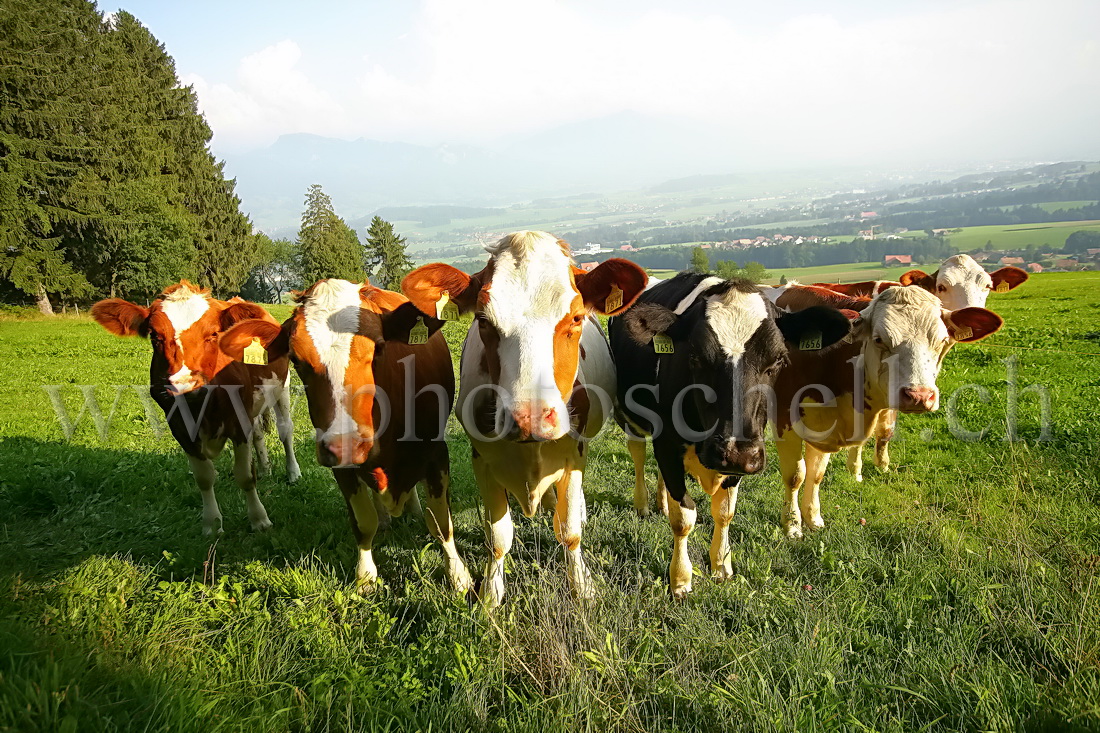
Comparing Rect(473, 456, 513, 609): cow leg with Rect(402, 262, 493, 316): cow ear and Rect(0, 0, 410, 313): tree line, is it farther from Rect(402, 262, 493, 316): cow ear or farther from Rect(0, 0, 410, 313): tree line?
Rect(0, 0, 410, 313): tree line

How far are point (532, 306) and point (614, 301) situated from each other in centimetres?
74

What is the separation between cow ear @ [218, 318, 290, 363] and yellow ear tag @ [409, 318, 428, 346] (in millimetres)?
863

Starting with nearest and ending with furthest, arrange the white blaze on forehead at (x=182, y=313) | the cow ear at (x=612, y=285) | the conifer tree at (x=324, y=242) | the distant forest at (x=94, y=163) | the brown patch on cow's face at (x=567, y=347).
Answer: the brown patch on cow's face at (x=567, y=347) → the cow ear at (x=612, y=285) → the white blaze on forehead at (x=182, y=313) → the distant forest at (x=94, y=163) → the conifer tree at (x=324, y=242)

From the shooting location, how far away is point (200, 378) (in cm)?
515

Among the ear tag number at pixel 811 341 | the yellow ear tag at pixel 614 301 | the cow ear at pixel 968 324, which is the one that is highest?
the yellow ear tag at pixel 614 301

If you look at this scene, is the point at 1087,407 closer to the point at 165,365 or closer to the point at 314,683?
the point at 314,683

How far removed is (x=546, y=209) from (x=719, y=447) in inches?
6051

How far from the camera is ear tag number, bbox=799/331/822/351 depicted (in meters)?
4.23

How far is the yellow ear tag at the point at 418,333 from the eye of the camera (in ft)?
13.7

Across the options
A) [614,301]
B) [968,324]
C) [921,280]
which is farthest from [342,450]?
[921,280]

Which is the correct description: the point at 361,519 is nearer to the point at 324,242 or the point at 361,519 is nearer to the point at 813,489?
the point at 813,489

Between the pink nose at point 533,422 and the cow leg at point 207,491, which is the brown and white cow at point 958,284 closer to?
the pink nose at point 533,422

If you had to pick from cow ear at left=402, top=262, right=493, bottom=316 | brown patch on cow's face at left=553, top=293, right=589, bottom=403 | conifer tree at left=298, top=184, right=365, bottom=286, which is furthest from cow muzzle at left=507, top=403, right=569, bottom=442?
Answer: conifer tree at left=298, top=184, right=365, bottom=286

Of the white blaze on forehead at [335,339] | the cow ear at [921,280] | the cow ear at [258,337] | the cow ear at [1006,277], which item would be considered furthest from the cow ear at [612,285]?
the cow ear at [1006,277]
